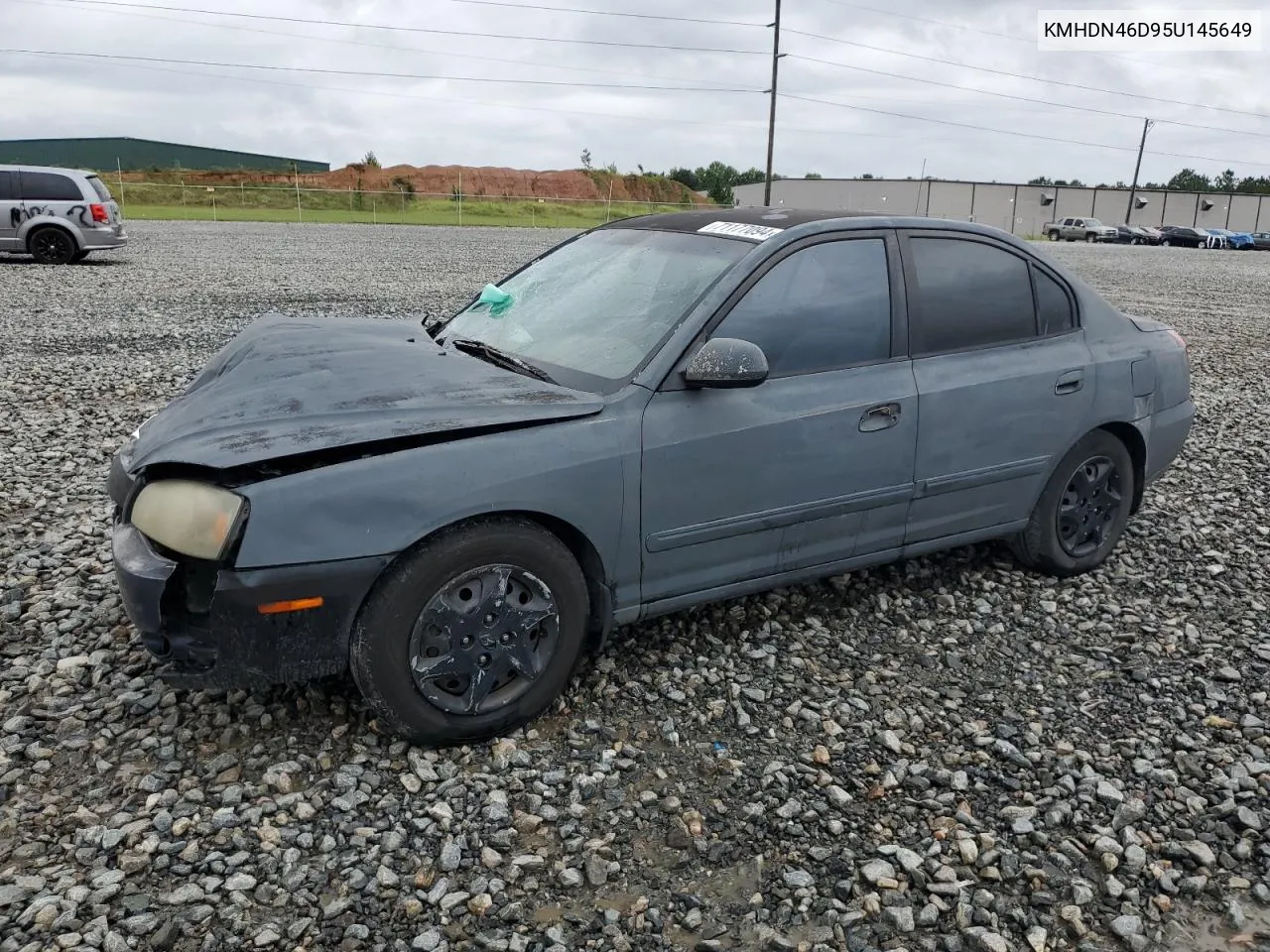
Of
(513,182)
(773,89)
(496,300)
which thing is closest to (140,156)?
(513,182)

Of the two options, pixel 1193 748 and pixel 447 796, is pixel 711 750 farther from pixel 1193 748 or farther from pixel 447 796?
pixel 1193 748

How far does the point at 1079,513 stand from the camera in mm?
4516

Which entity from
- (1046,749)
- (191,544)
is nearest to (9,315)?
(191,544)

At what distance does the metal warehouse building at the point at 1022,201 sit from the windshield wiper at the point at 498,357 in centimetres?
6988

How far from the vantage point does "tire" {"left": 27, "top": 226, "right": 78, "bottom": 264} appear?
16531mm

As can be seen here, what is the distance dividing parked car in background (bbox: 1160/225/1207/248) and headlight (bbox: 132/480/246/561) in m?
55.8

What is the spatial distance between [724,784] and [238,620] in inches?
59.2

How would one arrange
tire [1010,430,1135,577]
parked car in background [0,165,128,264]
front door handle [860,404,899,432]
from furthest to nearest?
parked car in background [0,165,128,264] < tire [1010,430,1135,577] < front door handle [860,404,899,432]

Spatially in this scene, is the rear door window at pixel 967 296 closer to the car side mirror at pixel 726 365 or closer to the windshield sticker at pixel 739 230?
the windshield sticker at pixel 739 230

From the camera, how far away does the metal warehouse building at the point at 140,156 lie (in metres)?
71.3

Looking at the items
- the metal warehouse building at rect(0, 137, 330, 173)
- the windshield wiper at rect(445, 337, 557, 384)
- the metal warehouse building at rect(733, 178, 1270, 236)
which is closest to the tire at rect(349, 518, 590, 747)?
the windshield wiper at rect(445, 337, 557, 384)

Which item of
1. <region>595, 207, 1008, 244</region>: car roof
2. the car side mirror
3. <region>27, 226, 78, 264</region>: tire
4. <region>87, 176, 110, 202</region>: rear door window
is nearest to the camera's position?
the car side mirror

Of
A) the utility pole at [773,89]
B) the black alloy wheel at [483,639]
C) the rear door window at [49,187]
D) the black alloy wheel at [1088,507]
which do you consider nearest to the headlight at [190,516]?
the black alloy wheel at [483,639]

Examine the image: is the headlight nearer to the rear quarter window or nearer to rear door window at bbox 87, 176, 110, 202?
the rear quarter window
